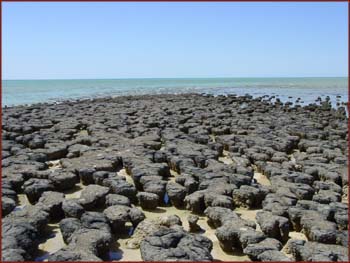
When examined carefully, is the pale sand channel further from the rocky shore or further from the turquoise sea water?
the turquoise sea water

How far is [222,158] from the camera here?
1077cm

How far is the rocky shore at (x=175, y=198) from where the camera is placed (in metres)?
5.10

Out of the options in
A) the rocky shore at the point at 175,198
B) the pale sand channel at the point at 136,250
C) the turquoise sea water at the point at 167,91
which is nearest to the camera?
the rocky shore at the point at 175,198

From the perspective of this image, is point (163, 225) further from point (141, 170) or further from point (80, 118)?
point (80, 118)

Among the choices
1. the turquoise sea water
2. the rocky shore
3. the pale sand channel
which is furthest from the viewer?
the turquoise sea water

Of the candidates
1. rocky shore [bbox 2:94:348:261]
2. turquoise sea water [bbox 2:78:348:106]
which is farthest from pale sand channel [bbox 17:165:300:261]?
turquoise sea water [bbox 2:78:348:106]

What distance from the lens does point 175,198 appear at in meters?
7.04

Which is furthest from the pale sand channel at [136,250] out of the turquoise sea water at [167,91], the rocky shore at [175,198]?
the turquoise sea water at [167,91]

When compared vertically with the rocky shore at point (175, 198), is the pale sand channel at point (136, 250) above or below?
below

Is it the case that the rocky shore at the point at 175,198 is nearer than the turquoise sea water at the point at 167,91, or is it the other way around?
the rocky shore at the point at 175,198

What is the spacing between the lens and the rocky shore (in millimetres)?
5098

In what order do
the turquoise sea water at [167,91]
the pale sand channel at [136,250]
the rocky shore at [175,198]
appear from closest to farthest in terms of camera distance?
the rocky shore at [175,198] < the pale sand channel at [136,250] < the turquoise sea water at [167,91]

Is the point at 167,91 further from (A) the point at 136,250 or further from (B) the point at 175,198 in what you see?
(A) the point at 136,250

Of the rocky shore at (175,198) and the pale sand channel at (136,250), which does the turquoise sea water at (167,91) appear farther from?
the pale sand channel at (136,250)
